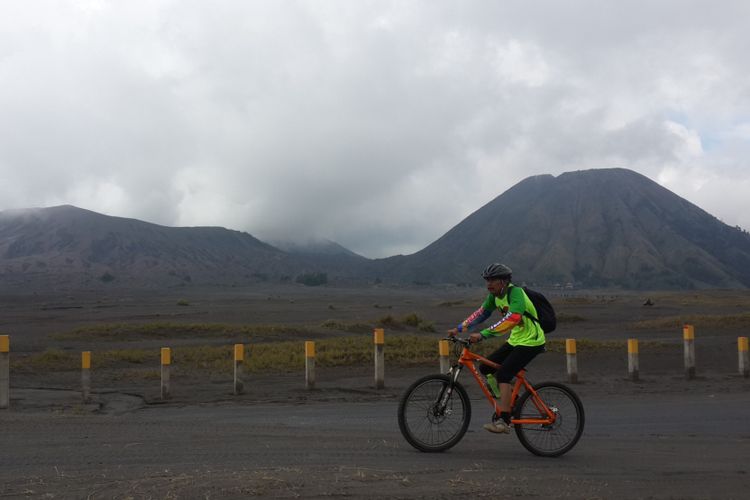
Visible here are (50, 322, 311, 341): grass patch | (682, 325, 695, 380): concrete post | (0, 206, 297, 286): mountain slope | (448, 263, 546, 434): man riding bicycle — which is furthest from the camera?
(0, 206, 297, 286): mountain slope

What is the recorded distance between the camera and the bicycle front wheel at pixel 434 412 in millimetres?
7754

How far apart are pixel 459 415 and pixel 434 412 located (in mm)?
289

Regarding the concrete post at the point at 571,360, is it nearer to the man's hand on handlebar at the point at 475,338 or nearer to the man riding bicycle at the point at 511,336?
the man riding bicycle at the point at 511,336

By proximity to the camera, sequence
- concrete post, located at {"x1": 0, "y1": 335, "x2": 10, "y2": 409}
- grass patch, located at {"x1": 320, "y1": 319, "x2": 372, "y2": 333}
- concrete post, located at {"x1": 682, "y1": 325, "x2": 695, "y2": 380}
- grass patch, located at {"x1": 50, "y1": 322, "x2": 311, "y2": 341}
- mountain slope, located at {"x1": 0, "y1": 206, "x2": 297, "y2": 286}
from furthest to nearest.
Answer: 1. mountain slope, located at {"x1": 0, "y1": 206, "x2": 297, "y2": 286}
2. grass patch, located at {"x1": 320, "y1": 319, "x2": 372, "y2": 333}
3. grass patch, located at {"x1": 50, "y1": 322, "x2": 311, "y2": 341}
4. concrete post, located at {"x1": 682, "y1": 325, "x2": 695, "y2": 380}
5. concrete post, located at {"x1": 0, "y1": 335, "x2": 10, "y2": 409}

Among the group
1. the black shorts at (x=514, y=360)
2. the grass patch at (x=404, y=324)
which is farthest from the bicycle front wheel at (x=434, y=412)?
the grass patch at (x=404, y=324)

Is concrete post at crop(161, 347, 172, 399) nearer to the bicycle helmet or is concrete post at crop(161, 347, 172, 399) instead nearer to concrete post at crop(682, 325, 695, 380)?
the bicycle helmet

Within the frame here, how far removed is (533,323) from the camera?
7.68m

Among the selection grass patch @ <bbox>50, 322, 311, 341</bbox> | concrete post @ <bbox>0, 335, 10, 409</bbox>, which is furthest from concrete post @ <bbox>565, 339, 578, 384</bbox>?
grass patch @ <bbox>50, 322, 311, 341</bbox>

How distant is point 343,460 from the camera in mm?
7188

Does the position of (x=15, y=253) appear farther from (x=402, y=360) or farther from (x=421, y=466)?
(x=421, y=466)

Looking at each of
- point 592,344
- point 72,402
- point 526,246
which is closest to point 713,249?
point 526,246

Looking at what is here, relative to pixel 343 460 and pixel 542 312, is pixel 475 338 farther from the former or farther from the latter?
pixel 343 460

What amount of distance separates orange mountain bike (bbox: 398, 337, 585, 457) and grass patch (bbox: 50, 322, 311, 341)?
90.2 ft

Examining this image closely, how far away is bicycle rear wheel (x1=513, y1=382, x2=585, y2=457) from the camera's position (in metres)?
7.76
